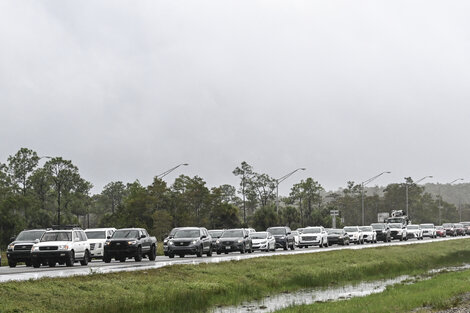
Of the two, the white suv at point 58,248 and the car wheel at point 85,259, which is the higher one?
the white suv at point 58,248

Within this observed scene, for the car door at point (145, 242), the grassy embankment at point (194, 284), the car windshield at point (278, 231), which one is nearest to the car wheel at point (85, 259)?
the car door at point (145, 242)

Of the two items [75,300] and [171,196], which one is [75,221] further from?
[75,300]

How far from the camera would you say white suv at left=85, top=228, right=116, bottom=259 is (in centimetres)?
4412

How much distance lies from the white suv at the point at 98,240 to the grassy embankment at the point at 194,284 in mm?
9579

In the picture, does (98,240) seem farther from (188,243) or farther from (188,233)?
(188,233)

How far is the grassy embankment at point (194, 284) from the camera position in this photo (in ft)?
76.7

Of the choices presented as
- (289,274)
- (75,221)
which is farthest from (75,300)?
(75,221)

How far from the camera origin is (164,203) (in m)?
111

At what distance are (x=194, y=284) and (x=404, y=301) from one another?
8473 mm

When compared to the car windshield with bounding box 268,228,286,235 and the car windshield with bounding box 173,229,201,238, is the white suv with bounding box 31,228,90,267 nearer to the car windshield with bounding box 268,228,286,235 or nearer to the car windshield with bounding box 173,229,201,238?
the car windshield with bounding box 173,229,201,238

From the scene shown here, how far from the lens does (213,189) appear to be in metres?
122

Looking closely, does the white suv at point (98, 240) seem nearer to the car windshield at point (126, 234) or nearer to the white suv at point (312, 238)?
the car windshield at point (126, 234)

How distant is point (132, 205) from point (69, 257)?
2474 inches

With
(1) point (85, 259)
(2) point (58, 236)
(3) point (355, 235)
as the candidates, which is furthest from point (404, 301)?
(3) point (355, 235)
